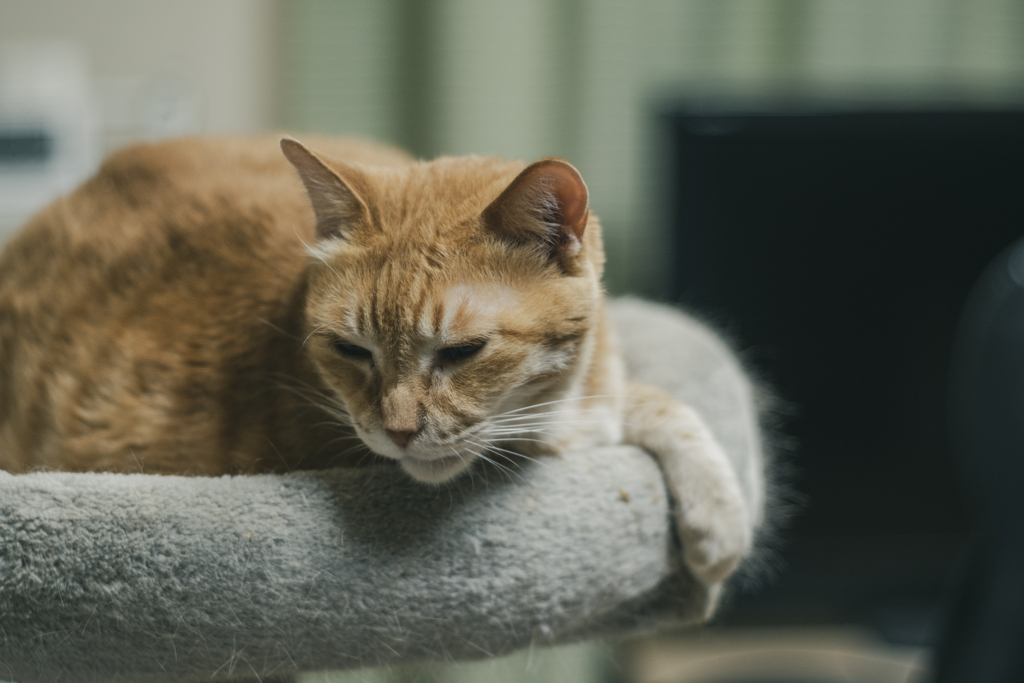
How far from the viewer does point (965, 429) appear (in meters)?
0.83

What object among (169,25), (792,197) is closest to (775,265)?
(792,197)

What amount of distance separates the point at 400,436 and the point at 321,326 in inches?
5.3

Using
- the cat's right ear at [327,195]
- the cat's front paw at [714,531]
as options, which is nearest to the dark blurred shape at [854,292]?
the cat's front paw at [714,531]

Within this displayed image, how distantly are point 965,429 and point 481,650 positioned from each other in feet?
1.89

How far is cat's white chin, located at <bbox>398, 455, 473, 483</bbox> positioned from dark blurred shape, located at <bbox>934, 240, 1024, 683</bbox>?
52 centimetres

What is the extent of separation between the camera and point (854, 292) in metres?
1.42

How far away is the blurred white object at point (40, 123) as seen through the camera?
1.50m

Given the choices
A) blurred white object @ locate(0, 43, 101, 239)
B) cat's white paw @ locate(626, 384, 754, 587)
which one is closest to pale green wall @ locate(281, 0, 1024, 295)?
blurred white object @ locate(0, 43, 101, 239)

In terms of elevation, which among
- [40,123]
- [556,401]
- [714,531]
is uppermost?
[40,123]

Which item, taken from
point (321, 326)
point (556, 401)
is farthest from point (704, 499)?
point (321, 326)

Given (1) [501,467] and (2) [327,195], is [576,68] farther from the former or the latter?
(1) [501,467]

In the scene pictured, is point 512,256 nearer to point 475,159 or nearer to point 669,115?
point 475,159

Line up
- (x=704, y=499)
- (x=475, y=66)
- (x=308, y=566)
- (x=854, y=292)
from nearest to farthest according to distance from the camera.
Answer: (x=308, y=566) < (x=704, y=499) < (x=854, y=292) < (x=475, y=66)

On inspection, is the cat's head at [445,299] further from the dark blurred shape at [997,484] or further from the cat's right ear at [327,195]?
the dark blurred shape at [997,484]
